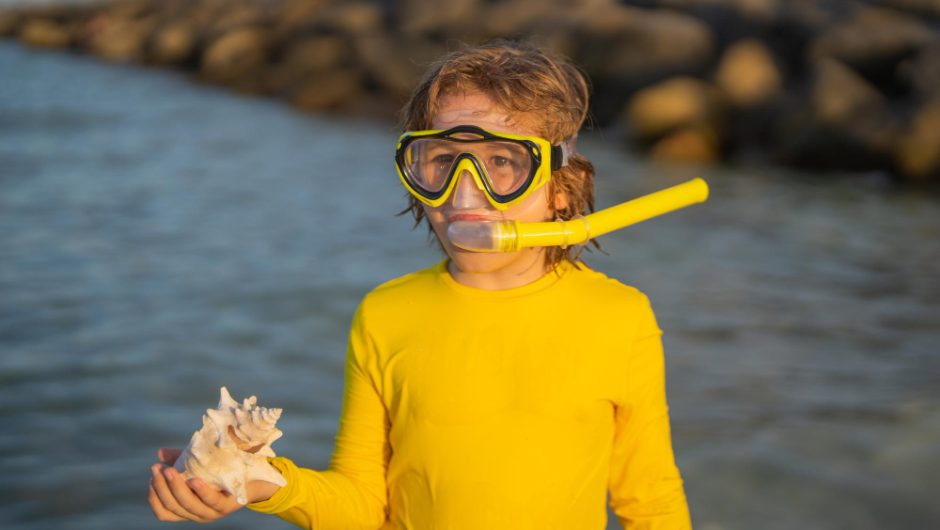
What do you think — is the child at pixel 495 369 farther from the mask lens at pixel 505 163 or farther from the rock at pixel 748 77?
the rock at pixel 748 77

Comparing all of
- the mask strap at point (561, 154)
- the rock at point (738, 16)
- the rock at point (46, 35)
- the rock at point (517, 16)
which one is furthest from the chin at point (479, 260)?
the rock at point (46, 35)

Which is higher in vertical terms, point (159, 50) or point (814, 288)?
point (159, 50)

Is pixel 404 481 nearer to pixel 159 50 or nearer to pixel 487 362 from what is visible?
pixel 487 362

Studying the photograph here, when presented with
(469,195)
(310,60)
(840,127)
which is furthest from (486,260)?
(310,60)

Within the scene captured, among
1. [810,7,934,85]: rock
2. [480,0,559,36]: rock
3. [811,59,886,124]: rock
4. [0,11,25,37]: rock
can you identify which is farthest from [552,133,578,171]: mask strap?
[0,11,25,37]: rock

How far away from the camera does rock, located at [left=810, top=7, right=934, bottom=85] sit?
35.8 feet

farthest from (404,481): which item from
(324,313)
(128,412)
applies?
(324,313)

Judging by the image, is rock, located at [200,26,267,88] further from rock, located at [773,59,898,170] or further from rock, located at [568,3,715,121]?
rock, located at [773,59,898,170]

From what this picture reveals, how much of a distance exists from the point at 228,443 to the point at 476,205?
0.63 m

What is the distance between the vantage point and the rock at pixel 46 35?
27.8 m

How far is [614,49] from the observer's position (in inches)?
536

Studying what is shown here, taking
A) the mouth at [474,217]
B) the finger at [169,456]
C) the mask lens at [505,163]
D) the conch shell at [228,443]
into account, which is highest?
the mask lens at [505,163]

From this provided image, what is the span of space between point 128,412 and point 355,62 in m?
12.1

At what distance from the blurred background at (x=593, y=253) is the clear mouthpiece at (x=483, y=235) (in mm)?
2111
